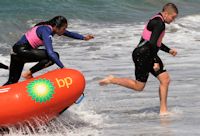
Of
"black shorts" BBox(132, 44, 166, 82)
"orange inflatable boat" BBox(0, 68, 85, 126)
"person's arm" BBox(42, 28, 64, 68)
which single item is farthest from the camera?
"black shorts" BBox(132, 44, 166, 82)

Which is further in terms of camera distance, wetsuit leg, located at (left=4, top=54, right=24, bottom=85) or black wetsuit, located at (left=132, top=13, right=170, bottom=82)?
wetsuit leg, located at (left=4, top=54, right=24, bottom=85)

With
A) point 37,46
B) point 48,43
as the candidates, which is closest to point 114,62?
point 37,46

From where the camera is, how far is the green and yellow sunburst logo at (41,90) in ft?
19.8

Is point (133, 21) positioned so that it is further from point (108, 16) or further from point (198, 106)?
point (198, 106)

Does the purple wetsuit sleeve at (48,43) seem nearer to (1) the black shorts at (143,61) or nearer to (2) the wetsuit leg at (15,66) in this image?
(2) the wetsuit leg at (15,66)

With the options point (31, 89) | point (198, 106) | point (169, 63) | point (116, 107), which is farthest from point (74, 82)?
point (169, 63)

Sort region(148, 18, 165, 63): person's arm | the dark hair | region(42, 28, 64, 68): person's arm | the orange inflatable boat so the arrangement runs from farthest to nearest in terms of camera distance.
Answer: region(148, 18, 165, 63): person's arm, the dark hair, region(42, 28, 64, 68): person's arm, the orange inflatable boat

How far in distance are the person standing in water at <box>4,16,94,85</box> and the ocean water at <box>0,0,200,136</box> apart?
687mm

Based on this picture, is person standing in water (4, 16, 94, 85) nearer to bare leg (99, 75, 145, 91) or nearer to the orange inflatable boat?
the orange inflatable boat

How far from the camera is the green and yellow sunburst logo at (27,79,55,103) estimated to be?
604 cm

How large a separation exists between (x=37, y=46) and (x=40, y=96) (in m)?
0.75

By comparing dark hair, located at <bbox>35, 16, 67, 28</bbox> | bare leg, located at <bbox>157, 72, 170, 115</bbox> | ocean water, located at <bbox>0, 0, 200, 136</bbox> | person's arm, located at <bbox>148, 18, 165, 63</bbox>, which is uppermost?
dark hair, located at <bbox>35, 16, 67, 28</bbox>

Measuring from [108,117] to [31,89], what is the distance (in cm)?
121

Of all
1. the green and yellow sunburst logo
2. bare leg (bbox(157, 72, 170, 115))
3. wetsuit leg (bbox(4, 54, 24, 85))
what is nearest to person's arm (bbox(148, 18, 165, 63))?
bare leg (bbox(157, 72, 170, 115))
